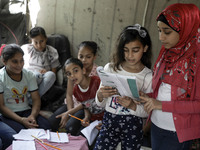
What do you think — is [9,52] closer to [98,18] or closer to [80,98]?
[80,98]

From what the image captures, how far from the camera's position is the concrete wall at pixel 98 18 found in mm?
2607

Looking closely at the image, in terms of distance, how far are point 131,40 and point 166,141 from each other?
706 millimetres

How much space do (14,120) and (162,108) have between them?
1526 millimetres

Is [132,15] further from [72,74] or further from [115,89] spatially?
[115,89]

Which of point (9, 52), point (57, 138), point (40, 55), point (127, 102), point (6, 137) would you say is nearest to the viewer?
point (127, 102)

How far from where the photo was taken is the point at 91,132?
186cm

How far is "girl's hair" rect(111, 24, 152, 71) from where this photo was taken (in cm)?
141

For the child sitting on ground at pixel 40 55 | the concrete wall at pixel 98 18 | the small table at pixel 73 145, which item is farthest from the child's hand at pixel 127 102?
the child sitting on ground at pixel 40 55

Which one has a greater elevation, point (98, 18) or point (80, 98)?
point (98, 18)

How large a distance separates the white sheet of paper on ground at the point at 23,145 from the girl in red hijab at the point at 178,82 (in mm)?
884

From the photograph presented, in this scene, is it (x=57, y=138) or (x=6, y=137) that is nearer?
(x=57, y=138)

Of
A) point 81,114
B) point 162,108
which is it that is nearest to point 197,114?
point 162,108

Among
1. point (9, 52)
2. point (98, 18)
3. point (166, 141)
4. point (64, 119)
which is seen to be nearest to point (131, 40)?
point (166, 141)

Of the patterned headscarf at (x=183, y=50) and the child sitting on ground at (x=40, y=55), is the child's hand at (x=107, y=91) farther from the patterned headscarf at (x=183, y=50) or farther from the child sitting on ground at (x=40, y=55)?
the child sitting on ground at (x=40, y=55)
